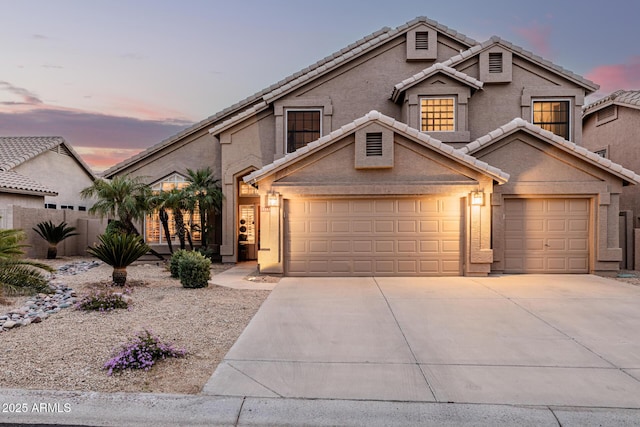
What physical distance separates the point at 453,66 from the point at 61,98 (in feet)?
78.8

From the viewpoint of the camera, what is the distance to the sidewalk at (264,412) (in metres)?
3.59

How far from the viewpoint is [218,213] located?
15562 millimetres

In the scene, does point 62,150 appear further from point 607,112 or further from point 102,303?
point 607,112

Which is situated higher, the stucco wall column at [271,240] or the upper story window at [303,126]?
the upper story window at [303,126]

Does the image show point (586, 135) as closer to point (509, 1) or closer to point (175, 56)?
point (509, 1)

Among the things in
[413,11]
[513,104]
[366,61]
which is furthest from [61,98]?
[513,104]

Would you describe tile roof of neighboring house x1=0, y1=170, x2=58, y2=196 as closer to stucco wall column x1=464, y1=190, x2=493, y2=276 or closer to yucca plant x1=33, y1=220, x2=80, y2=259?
yucca plant x1=33, y1=220, x2=80, y2=259

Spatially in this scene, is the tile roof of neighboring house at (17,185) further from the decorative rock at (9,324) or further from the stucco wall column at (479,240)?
the stucco wall column at (479,240)

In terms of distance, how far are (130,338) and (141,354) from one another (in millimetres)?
1116

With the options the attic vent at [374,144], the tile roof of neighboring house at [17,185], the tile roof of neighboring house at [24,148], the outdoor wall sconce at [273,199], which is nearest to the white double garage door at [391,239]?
the outdoor wall sconce at [273,199]

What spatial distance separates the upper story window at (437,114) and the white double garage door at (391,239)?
4.21m

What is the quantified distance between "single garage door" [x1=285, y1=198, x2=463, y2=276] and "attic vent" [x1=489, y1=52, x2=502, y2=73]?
265 inches

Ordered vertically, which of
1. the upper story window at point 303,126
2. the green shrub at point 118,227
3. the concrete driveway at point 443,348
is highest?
the upper story window at point 303,126

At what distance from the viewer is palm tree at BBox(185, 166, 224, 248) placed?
14742 millimetres
